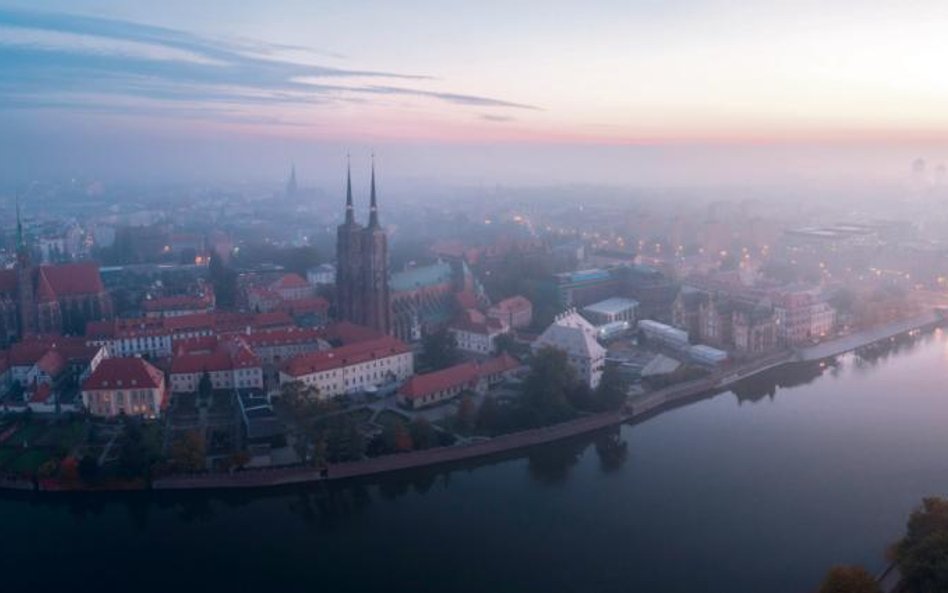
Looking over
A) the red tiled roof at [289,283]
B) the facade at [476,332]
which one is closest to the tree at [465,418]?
the facade at [476,332]

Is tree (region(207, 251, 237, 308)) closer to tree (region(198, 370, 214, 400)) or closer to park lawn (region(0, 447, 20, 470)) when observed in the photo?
tree (region(198, 370, 214, 400))

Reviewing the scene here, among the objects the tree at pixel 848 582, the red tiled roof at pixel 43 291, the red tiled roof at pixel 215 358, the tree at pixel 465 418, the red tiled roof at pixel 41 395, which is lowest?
the red tiled roof at pixel 41 395

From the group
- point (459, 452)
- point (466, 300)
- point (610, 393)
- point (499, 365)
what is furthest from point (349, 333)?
point (610, 393)

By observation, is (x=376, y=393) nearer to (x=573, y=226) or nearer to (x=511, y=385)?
(x=511, y=385)

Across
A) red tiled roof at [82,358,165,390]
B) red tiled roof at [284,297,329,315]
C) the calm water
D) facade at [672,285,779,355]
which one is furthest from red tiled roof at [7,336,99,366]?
facade at [672,285,779,355]

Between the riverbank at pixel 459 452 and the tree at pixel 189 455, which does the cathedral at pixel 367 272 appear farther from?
the tree at pixel 189 455

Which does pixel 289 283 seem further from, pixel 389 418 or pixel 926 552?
pixel 926 552

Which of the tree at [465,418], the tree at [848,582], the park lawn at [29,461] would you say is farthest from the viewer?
the tree at [465,418]
